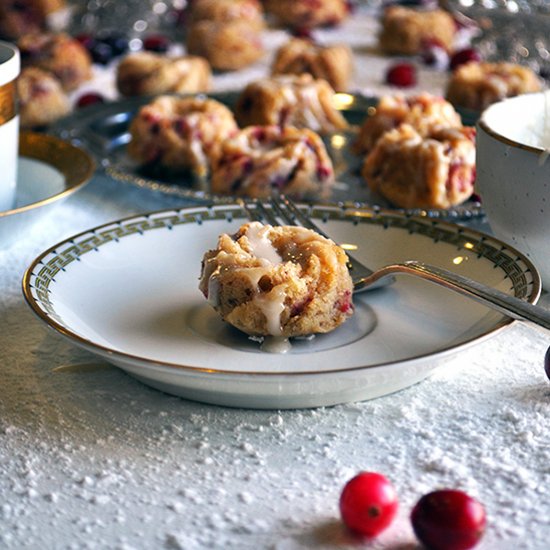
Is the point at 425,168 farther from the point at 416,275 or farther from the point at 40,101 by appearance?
the point at 40,101

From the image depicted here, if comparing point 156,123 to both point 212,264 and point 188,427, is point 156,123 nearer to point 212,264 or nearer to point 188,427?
point 212,264

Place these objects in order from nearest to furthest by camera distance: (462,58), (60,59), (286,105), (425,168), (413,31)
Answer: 1. (425,168)
2. (286,105)
3. (60,59)
4. (462,58)
5. (413,31)

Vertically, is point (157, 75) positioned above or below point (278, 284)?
below

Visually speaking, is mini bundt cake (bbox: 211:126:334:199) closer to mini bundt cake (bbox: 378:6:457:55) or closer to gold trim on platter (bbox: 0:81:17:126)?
gold trim on platter (bbox: 0:81:17:126)

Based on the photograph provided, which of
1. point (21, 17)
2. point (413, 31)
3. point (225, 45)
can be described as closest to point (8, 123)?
point (225, 45)

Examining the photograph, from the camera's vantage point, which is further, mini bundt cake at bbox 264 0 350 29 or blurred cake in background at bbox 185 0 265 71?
mini bundt cake at bbox 264 0 350 29

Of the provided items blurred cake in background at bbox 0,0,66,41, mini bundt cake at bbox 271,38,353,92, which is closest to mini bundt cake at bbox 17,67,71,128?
mini bundt cake at bbox 271,38,353,92

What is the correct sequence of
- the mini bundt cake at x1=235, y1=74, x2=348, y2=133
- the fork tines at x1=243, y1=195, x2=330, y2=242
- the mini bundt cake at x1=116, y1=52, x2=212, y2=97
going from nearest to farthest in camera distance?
the fork tines at x1=243, y1=195, x2=330, y2=242 → the mini bundt cake at x1=235, y1=74, x2=348, y2=133 → the mini bundt cake at x1=116, y1=52, x2=212, y2=97
